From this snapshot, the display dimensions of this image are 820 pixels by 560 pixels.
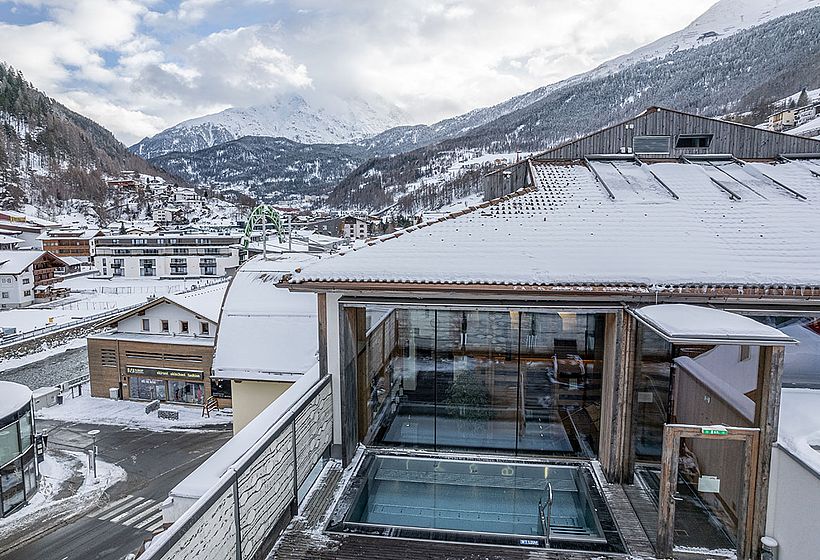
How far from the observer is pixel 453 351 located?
715 cm

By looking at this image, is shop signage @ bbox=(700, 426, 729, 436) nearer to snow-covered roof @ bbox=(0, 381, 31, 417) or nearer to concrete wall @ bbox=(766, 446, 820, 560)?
concrete wall @ bbox=(766, 446, 820, 560)

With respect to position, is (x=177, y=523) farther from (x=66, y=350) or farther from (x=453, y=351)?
(x=66, y=350)

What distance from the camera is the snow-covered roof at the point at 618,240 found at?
5602 millimetres

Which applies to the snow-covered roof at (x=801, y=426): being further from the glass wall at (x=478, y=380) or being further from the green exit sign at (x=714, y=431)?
the glass wall at (x=478, y=380)

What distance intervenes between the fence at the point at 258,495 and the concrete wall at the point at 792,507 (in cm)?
463

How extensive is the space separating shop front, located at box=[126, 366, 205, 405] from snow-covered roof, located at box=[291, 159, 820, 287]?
2094 centimetres

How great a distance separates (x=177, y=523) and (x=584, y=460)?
5.08 metres

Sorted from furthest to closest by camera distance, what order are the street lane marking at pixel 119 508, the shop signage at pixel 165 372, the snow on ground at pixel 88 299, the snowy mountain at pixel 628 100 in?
the snowy mountain at pixel 628 100
the snow on ground at pixel 88 299
the shop signage at pixel 165 372
the street lane marking at pixel 119 508

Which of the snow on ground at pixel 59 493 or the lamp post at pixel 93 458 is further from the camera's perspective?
the lamp post at pixel 93 458

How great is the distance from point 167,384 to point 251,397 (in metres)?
16.8

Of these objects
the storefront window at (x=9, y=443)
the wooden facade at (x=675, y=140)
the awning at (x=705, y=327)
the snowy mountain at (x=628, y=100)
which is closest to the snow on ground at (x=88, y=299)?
the storefront window at (x=9, y=443)

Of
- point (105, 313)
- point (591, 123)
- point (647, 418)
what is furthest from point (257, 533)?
point (591, 123)

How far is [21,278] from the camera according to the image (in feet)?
141

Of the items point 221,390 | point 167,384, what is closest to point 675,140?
point 221,390
